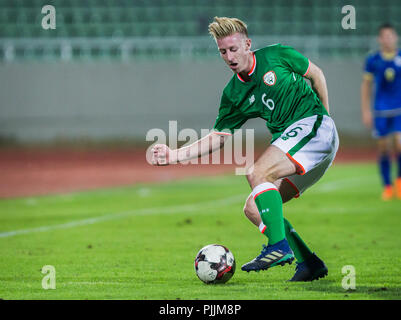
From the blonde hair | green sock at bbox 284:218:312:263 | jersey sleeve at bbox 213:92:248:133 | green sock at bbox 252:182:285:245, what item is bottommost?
green sock at bbox 284:218:312:263

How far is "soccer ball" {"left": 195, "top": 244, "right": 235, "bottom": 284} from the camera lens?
18.6ft

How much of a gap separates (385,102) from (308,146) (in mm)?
7455

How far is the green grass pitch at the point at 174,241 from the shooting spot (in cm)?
545

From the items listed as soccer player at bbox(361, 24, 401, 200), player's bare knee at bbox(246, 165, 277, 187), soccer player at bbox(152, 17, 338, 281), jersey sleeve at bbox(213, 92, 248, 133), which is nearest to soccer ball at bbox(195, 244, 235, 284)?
soccer player at bbox(152, 17, 338, 281)

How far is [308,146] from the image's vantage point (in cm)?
564

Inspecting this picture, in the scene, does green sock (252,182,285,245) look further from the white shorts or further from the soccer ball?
the soccer ball

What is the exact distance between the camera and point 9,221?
10.3m

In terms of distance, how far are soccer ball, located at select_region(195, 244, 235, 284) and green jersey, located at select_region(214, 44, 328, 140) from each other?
106 cm

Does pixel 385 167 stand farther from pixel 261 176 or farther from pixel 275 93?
pixel 261 176

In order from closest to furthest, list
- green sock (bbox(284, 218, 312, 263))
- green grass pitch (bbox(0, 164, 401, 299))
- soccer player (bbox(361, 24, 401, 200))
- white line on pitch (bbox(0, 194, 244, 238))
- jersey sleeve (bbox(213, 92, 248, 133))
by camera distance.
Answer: green grass pitch (bbox(0, 164, 401, 299))
green sock (bbox(284, 218, 312, 263))
jersey sleeve (bbox(213, 92, 248, 133))
white line on pitch (bbox(0, 194, 244, 238))
soccer player (bbox(361, 24, 401, 200))

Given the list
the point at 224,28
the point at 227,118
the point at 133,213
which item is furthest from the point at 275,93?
the point at 133,213
